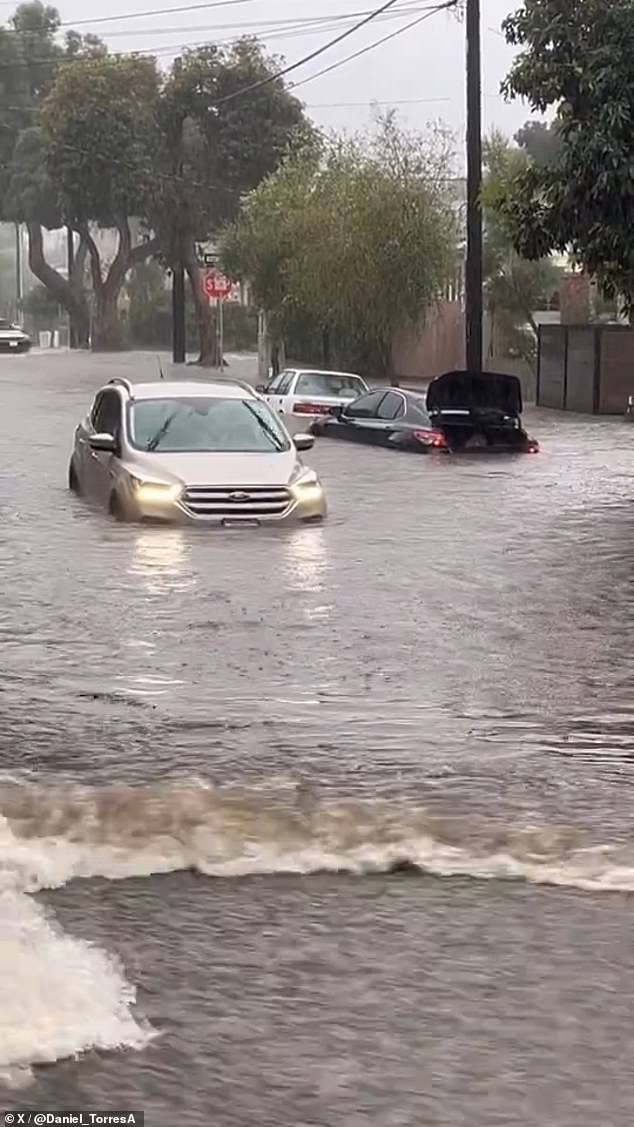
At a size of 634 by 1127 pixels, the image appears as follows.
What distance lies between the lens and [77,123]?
64.1 meters

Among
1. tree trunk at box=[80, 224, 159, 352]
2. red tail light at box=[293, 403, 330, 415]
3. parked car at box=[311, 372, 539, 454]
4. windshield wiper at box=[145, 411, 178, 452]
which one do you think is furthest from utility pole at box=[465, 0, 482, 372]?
tree trunk at box=[80, 224, 159, 352]

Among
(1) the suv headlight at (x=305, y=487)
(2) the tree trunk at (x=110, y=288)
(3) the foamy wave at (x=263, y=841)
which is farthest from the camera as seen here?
(2) the tree trunk at (x=110, y=288)

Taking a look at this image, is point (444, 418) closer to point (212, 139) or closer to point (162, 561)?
Result: point (162, 561)

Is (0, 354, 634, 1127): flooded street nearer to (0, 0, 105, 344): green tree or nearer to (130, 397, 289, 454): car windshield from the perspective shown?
(130, 397, 289, 454): car windshield

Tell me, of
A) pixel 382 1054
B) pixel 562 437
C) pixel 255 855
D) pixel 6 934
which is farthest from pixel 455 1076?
pixel 562 437

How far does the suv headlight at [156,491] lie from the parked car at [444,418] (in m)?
11.3

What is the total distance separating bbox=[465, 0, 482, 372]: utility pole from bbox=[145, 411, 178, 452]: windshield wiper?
1297 cm

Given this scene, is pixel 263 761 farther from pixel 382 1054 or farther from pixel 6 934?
pixel 382 1054

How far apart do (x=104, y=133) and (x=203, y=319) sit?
23.9 feet

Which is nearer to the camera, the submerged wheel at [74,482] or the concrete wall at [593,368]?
the submerged wheel at [74,482]

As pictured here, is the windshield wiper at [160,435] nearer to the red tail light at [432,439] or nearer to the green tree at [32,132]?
A: the red tail light at [432,439]

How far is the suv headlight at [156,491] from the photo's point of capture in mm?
15891
